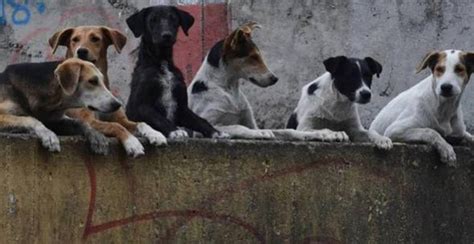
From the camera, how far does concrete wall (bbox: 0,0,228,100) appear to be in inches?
408

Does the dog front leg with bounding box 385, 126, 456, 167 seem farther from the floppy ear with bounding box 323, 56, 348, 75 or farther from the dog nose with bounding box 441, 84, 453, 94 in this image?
the floppy ear with bounding box 323, 56, 348, 75

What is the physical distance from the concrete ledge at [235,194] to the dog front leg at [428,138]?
9 centimetres

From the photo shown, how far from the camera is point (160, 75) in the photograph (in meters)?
7.46

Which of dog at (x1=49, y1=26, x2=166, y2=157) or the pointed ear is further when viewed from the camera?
the pointed ear

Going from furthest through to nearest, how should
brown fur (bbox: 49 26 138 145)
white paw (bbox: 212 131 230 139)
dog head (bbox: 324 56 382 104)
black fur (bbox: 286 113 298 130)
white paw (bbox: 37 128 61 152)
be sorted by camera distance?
1. black fur (bbox: 286 113 298 130)
2. dog head (bbox: 324 56 382 104)
3. white paw (bbox: 212 131 230 139)
4. brown fur (bbox: 49 26 138 145)
5. white paw (bbox: 37 128 61 152)

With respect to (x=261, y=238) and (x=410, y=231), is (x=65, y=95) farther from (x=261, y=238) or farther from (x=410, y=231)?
(x=410, y=231)

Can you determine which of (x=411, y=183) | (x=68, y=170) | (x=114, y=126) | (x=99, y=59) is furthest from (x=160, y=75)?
(x=411, y=183)

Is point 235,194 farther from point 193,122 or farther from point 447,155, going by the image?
point 447,155

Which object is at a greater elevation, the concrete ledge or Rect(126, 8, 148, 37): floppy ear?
Rect(126, 8, 148, 37): floppy ear

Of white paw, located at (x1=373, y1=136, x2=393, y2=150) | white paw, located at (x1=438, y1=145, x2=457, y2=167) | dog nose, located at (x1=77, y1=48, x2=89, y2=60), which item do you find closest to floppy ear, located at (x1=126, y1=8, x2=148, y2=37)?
dog nose, located at (x1=77, y1=48, x2=89, y2=60)

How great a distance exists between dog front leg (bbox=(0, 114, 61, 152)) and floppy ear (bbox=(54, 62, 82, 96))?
0.26 meters

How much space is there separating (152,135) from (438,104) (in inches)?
105

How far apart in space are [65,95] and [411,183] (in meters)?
2.64

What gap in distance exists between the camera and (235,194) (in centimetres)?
683
